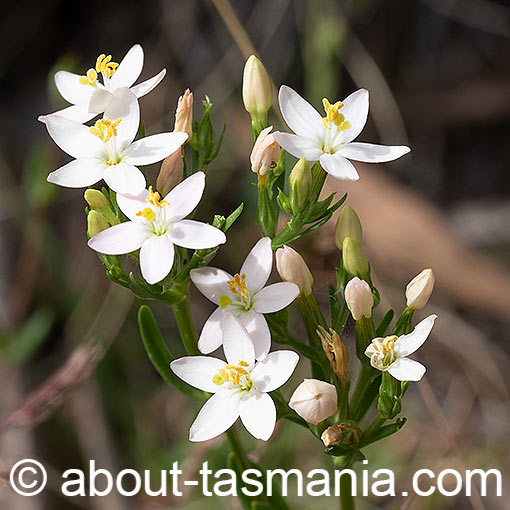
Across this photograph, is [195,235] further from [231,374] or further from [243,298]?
[231,374]

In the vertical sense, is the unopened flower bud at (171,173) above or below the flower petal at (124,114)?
below

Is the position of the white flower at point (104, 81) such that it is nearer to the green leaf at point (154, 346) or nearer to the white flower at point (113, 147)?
the white flower at point (113, 147)

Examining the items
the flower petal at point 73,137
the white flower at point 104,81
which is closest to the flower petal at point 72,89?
the white flower at point 104,81

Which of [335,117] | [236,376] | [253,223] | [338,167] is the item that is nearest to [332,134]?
[335,117]

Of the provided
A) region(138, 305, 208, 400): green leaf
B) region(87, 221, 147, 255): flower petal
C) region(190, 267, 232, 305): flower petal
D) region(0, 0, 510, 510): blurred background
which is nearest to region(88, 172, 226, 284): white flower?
region(87, 221, 147, 255): flower petal

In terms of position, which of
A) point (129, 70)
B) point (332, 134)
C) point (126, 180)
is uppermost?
point (129, 70)
